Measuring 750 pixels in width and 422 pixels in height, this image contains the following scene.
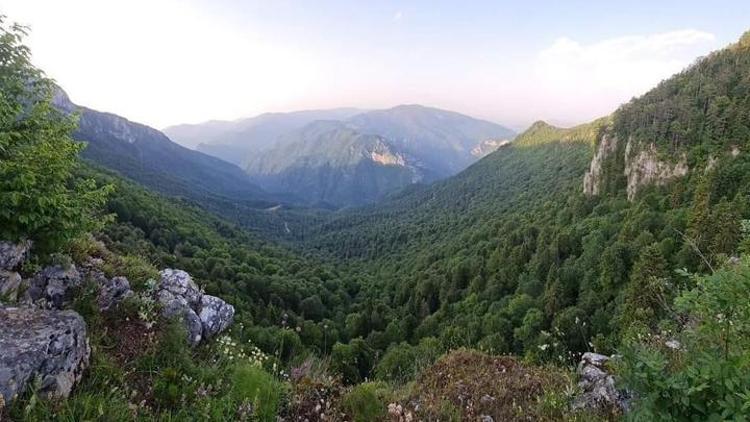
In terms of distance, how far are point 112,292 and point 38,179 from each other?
243 centimetres

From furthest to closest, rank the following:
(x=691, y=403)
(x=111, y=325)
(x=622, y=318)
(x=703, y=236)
Result: (x=703, y=236) → (x=622, y=318) → (x=111, y=325) → (x=691, y=403)

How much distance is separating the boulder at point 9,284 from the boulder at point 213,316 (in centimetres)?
323

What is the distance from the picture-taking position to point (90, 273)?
8.79 meters

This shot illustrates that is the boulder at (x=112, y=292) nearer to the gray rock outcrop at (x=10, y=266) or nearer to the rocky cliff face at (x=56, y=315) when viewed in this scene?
the rocky cliff face at (x=56, y=315)

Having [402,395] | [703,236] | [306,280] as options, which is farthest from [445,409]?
[306,280]

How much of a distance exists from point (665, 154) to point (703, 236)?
45.3 metres

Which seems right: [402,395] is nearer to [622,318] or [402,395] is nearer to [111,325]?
[111,325]

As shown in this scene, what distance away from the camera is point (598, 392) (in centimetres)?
753

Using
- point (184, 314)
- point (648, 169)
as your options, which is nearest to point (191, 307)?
point (184, 314)

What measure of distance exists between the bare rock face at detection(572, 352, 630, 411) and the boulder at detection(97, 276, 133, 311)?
8.54 m

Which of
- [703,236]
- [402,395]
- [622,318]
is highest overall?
[402,395]

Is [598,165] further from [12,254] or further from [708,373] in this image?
[12,254]

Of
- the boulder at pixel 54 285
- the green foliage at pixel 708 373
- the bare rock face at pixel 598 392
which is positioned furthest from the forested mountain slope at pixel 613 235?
the boulder at pixel 54 285

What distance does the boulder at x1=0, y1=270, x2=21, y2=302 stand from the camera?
291 inches
